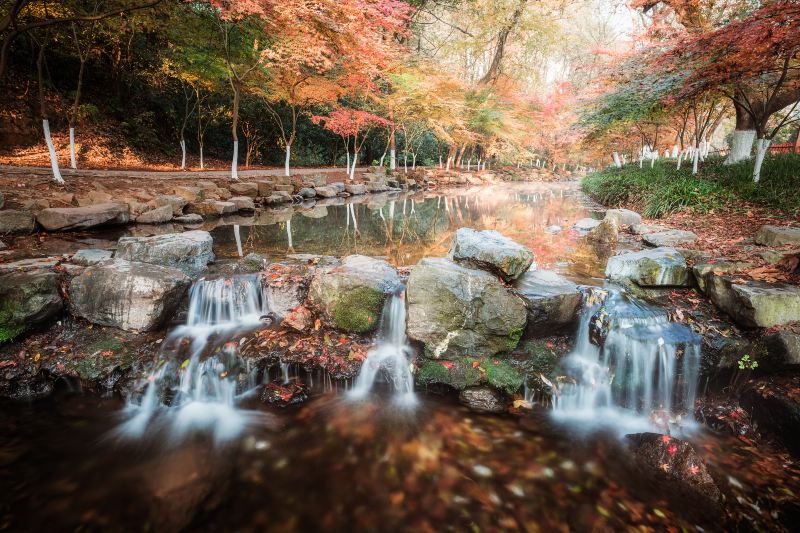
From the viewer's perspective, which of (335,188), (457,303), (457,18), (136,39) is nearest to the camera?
(457,303)

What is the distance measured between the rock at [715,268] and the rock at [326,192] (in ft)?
45.3

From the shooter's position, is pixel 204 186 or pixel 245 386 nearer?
pixel 245 386

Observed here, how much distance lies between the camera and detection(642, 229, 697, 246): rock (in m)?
6.98

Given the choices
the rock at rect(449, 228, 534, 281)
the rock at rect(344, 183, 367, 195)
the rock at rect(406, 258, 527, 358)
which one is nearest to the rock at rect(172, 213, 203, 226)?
the rock at rect(449, 228, 534, 281)

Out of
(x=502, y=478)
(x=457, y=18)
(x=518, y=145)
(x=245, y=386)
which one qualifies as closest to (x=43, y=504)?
(x=245, y=386)

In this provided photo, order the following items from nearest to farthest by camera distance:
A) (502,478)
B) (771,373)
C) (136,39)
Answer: (502,478)
(771,373)
(136,39)

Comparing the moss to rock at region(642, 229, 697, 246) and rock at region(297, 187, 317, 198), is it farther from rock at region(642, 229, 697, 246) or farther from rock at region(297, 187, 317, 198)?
rock at region(297, 187, 317, 198)

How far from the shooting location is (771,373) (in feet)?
12.6

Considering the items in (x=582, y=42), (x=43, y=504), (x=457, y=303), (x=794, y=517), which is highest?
(x=582, y=42)

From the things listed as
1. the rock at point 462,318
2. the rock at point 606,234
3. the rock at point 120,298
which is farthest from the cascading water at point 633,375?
the rock at point 120,298

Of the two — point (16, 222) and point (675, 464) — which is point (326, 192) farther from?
point (675, 464)

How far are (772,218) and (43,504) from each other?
39.2ft

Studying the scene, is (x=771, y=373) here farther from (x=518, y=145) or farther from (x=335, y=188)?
(x=518, y=145)

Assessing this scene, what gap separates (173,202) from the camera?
955cm
